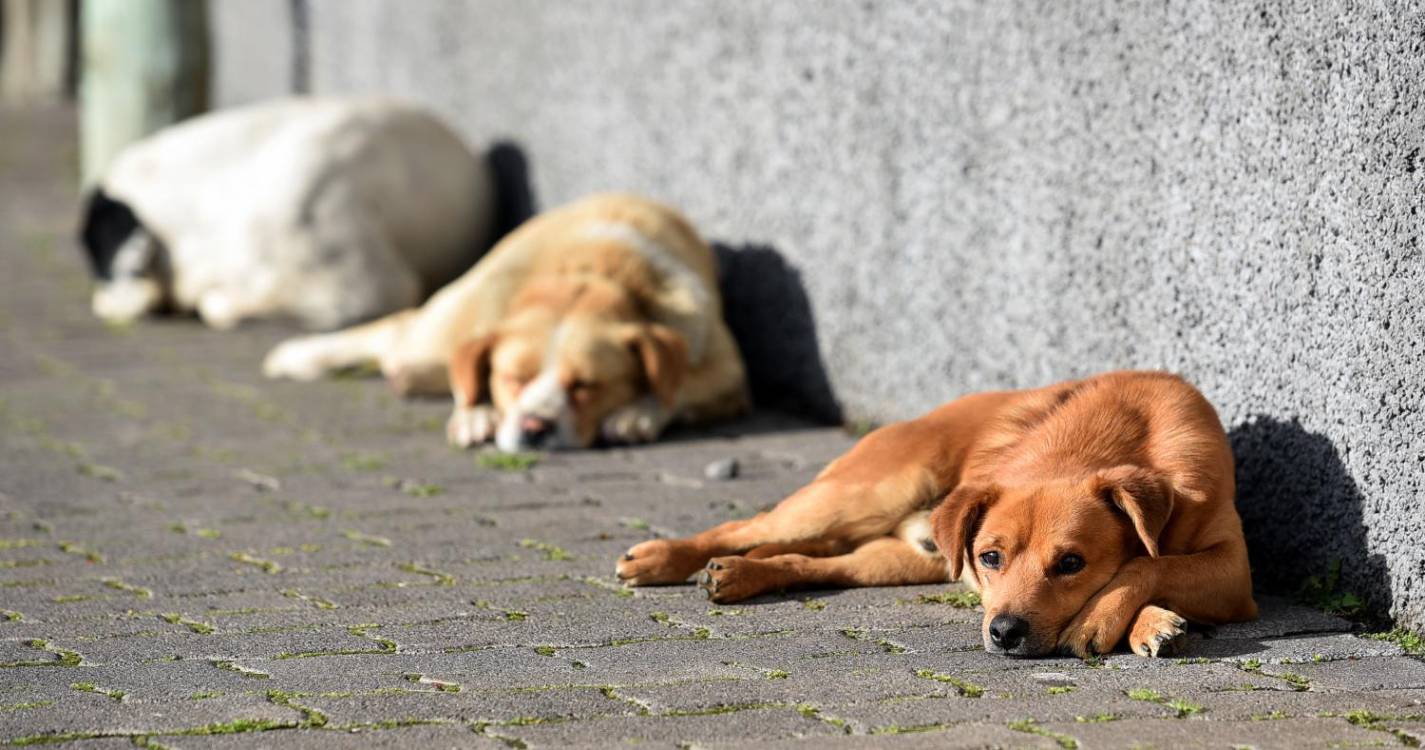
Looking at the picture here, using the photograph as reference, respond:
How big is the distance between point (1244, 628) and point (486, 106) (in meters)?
8.24

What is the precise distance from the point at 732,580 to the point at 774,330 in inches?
146

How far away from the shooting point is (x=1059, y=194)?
643 cm

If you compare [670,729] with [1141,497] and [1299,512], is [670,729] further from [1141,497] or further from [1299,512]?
[1299,512]

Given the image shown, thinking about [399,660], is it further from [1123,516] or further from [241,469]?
[241,469]

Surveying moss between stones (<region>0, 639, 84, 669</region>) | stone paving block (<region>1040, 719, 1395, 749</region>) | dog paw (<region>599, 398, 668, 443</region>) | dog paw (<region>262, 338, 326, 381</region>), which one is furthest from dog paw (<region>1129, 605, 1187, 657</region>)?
dog paw (<region>262, 338, 326, 381</region>)

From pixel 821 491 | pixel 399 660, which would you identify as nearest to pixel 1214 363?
pixel 821 491

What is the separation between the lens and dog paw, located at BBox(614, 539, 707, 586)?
17.8 ft

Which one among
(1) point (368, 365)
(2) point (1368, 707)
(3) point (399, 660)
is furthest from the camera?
(1) point (368, 365)

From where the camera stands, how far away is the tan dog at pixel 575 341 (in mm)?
7932

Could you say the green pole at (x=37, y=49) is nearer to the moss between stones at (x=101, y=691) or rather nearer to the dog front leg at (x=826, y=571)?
the dog front leg at (x=826, y=571)

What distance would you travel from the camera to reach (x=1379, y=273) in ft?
16.0

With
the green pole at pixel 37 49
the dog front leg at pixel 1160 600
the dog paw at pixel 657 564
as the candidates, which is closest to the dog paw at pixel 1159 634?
the dog front leg at pixel 1160 600

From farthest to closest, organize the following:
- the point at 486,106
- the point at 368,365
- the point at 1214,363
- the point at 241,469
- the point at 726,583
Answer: the point at 486,106, the point at 368,365, the point at 241,469, the point at 1214,363, the point at 726,583

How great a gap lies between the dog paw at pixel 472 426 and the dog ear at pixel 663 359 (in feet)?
2.35
